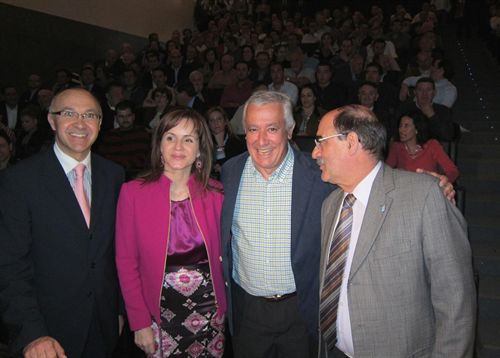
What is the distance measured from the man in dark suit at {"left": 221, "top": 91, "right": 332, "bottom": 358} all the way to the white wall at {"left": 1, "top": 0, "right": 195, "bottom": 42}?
23.2ft

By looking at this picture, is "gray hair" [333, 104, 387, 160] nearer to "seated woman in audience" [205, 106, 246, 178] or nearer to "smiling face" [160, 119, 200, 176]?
"smiling face" [160, 119, 200, 176]

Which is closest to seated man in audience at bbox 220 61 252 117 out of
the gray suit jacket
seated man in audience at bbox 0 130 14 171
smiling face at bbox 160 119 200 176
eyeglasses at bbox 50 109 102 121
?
seated man in audience at bbox 0 130 14 171

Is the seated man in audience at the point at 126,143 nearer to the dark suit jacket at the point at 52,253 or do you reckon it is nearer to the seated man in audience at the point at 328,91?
the seated man in audience at the point at 328,91

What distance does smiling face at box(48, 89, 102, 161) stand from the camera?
191 cm

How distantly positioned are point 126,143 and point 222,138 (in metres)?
1.18

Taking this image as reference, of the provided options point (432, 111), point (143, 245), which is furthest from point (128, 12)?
point (143, 245)

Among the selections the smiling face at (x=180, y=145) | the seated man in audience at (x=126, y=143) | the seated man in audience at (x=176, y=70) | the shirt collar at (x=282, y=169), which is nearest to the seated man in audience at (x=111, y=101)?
the seated man in audience at (x=126, y=143)

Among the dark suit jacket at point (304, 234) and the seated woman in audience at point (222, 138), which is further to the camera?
the seated woman in audience at point (222, 138)

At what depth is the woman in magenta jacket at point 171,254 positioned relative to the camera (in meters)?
2.01

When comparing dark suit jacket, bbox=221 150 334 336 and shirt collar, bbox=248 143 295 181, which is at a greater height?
shirt collar, bbox=248 143 295 181

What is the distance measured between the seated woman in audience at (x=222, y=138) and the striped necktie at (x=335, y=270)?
11.4 feet

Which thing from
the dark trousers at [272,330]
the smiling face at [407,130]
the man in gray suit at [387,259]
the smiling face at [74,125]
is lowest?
the dark trousers at [272,330]

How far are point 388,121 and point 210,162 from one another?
3777 mm

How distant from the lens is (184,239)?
204cm
